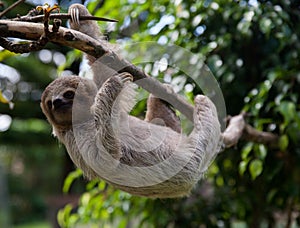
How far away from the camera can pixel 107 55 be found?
6.44 ft

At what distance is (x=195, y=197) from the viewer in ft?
13.0

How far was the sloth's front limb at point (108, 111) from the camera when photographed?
6.95ft

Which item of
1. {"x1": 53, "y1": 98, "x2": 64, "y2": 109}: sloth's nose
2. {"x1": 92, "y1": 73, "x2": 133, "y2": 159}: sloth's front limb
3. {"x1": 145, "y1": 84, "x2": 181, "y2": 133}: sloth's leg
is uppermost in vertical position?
{"x1": 92, "y1": 73, "x2": 133, "y2": 159}: sloth's front limb

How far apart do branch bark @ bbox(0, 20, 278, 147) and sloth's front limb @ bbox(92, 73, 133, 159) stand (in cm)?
6

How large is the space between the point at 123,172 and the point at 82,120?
36 cm

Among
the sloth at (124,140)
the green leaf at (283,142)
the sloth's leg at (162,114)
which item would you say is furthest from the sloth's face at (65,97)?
the green leaf at (283,142)

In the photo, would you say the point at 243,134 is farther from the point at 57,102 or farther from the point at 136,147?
the point at 57,102

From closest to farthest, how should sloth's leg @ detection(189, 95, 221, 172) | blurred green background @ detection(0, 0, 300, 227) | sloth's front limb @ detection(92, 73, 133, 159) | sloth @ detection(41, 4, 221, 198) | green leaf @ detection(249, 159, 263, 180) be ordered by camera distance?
sloth's front limb @ detection(92, 73, 133, 159)
sloth @ detection(41, 4, 221, 198)
sloth's leg @ detection(189, 95, 221, 172)
green leaf @ detection(249, 159, 263, 180)
blurred green background @ detection(0, 0, 300, 227)

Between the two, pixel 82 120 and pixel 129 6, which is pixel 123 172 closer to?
pixel 82 120

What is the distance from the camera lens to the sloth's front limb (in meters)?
2.12

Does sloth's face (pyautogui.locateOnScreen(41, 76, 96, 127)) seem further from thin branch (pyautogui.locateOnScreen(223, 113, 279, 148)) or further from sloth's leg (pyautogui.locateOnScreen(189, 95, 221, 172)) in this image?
thin branch (pyautogui.locateOnScreen(223, 113, 279, 148))

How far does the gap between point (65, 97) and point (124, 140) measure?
1.23 ft

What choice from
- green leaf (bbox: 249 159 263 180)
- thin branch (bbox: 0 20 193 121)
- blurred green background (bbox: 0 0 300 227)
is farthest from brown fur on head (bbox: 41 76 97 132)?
green leaf (bbox: 249 159 263 180)

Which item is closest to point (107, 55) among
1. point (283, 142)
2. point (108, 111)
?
point (108, 111)
